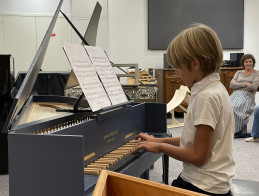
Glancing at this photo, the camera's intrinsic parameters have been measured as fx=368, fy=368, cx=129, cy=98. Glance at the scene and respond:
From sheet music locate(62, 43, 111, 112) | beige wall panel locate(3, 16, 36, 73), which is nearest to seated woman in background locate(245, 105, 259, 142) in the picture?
sheet music locate(62, 43, 111, 112)

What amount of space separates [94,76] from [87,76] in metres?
0.08

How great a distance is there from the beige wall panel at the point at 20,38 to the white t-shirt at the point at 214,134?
7700 millimetres

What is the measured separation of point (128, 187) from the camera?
2.85 feet

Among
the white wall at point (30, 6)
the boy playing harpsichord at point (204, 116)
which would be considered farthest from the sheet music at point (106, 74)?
the white wall at point (30, 6)

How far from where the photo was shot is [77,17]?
8.33 m

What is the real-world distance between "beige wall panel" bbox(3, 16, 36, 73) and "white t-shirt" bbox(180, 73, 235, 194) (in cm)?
770

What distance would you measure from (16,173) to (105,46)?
23.5 feet

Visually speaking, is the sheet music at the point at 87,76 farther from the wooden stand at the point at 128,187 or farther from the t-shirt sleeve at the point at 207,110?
the wooden stand at the point at 128,187

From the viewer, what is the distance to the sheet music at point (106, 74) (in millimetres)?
2104

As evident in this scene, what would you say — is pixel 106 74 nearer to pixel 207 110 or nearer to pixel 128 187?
pixel 207 110

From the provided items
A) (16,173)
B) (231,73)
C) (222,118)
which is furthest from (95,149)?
(231,73)

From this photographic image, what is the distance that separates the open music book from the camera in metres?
1.86

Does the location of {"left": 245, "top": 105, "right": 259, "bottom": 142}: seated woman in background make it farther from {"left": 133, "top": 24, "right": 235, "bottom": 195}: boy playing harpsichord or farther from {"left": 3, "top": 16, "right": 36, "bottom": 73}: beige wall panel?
{"left": 3, "top": 16, "right": 36, "bottom": 73}: beige wall panel

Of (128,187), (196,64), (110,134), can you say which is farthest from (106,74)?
(128,187)
